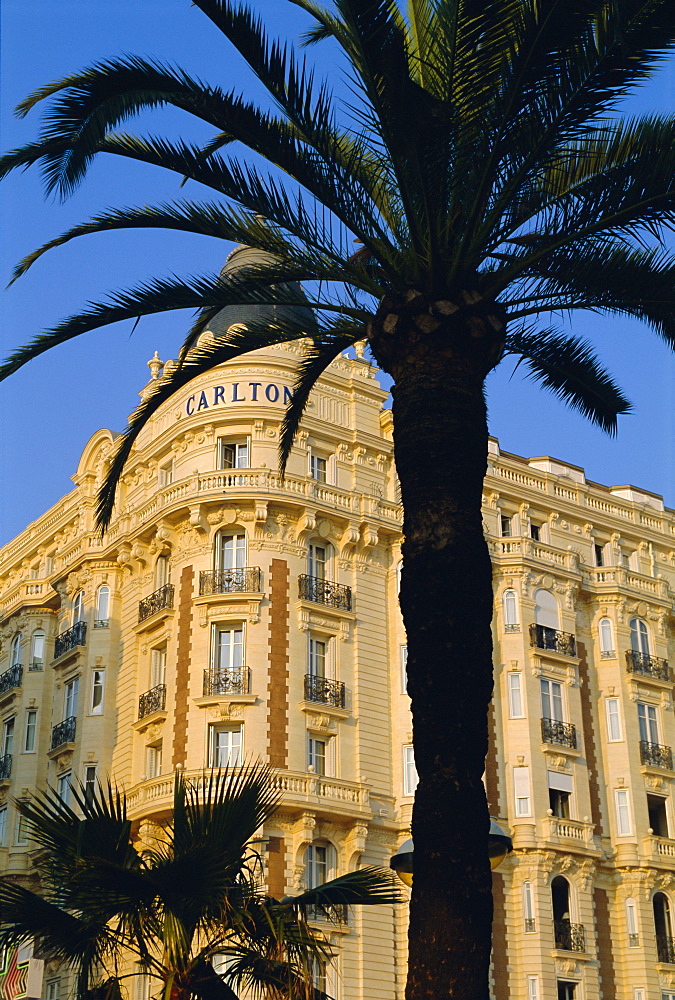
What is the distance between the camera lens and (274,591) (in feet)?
131

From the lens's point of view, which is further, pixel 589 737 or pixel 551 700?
pixel 589 737

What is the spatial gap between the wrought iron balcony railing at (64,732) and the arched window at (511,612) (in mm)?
15011

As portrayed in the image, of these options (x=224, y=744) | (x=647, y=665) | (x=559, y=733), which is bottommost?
(x=224, y=744)

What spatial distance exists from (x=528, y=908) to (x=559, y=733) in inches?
240

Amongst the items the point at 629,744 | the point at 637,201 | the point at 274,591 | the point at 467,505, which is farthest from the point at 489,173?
the point at 629,744

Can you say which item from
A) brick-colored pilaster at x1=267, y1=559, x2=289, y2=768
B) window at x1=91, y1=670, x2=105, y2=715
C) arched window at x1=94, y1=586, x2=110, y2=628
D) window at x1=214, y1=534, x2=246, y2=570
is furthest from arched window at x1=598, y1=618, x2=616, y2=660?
window at x1=91, y1=670, x2=105, y2=715

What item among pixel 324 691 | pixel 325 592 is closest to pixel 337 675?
pixel 324 691

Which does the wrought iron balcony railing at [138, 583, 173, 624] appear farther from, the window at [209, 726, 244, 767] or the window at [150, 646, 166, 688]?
the window at [209, 726, 244, 767]

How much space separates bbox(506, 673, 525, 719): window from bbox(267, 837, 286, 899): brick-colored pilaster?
10.4 metres

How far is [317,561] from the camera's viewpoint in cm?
4181

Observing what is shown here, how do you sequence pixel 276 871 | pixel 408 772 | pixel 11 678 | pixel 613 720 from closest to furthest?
pixel 276 871, pixel 408 772, pixel 613 720, pixel 11 678

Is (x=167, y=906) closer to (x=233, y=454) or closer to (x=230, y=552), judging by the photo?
(x=230, y=552)

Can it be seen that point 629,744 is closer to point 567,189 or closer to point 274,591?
point 274,591

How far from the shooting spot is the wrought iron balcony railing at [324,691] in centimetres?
3934
